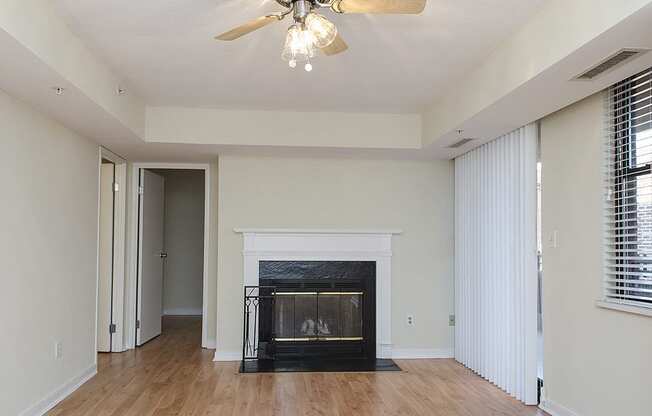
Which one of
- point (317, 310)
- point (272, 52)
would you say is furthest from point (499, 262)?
point (272, 52)

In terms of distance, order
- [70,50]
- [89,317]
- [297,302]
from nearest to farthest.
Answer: [70,50]
[89,317]
[297,302]

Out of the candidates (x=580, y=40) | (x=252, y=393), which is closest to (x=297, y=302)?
(x=252, y=393)

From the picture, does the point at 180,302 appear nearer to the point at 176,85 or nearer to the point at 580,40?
the point at 176,85

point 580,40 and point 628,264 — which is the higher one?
point 580,40

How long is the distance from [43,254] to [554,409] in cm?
379

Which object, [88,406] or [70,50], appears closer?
[70,50]

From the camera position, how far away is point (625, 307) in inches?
123

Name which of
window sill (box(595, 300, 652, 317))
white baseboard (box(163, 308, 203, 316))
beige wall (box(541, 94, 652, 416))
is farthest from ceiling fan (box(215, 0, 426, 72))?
white baseboard (box(163, 308, 203, 316))

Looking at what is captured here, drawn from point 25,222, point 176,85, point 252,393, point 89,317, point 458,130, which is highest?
point 176,85

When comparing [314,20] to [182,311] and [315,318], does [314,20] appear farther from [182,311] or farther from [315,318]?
[182,311]

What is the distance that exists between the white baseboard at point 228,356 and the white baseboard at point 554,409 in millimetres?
2916

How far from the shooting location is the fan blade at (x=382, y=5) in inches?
87.6

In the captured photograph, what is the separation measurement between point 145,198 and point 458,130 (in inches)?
148

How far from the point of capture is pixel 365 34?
318 centimetres
